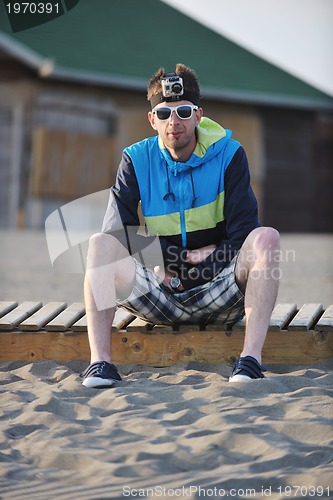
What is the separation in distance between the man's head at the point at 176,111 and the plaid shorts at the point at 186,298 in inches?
23.7

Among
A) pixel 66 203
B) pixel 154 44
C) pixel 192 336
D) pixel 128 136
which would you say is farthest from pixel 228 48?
pixel 192 336

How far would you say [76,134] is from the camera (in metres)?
15.9

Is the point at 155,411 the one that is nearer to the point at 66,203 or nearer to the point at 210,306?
the point at 210,306

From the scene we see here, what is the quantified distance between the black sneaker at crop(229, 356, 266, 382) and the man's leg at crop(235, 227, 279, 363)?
0.11 feet

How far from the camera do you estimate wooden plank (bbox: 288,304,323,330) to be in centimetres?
420

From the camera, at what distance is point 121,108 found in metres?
16.2

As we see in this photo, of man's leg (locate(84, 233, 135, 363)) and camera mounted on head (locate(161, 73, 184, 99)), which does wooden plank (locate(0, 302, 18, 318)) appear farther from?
camera mounted on head (locate(161, 73, 184, 99))

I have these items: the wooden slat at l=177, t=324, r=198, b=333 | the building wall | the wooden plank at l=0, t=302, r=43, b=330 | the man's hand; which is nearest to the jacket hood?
the man's hand

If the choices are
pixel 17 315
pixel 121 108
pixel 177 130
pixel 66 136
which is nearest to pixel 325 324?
pixel 177 130

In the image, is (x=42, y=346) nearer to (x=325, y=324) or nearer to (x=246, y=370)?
(x=246, y=370)

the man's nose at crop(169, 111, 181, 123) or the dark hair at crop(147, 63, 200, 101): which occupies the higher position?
the dark hair at crop(147, 63, 200, 101)

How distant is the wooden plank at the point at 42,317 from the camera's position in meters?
4.41

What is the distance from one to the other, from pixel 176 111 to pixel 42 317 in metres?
1.35

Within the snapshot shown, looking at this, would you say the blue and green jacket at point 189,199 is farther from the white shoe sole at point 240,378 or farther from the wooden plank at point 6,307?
the wooden plank at point 6,307
